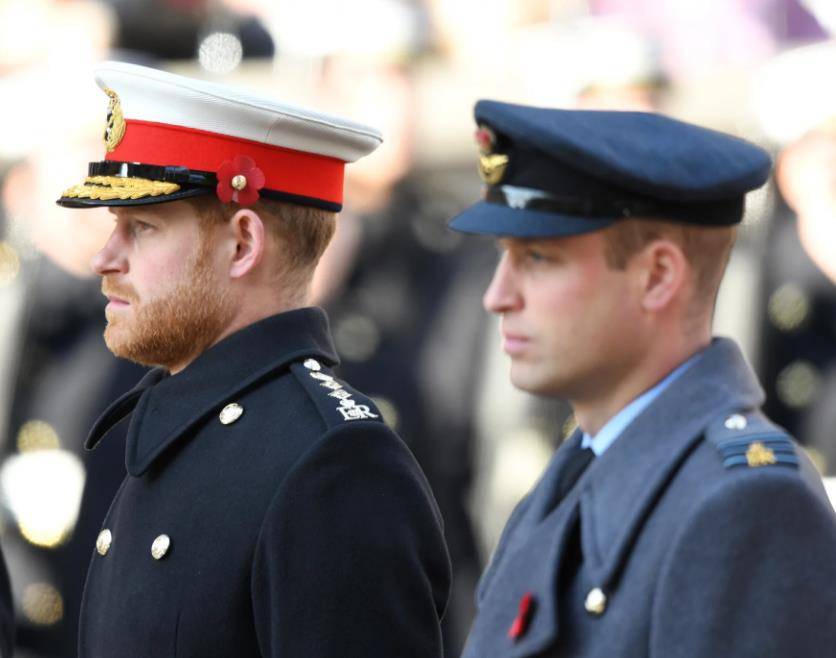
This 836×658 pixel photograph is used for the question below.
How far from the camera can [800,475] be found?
2.24 metres

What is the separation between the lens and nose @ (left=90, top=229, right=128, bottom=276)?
9.53ft

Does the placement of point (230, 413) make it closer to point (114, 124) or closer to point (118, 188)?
point (118, 188)

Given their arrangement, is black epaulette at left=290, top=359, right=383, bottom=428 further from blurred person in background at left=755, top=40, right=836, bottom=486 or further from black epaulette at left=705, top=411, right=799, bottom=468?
blurred person in background at left=755, top=40, right=836, bottom=486

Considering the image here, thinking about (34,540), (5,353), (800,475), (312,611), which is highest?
(800,475)

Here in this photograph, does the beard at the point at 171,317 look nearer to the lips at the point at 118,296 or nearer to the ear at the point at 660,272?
the lips at the point at 118,296

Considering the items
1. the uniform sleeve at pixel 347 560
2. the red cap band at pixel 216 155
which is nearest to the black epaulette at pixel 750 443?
the uniform sleeve at pixel 347 560

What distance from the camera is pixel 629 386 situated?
243 cm

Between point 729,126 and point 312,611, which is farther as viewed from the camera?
point 729,126

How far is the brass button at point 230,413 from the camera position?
2.90 metres

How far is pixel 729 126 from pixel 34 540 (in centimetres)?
238

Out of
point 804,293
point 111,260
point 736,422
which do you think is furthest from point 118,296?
point 804,293

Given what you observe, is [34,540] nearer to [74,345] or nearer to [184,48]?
[74,345]

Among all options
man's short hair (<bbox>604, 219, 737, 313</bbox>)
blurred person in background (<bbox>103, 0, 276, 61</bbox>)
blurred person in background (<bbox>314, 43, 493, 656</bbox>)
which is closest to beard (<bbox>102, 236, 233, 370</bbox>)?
man's short hair (<bbox>604, 219, 737, 313</bbox>)

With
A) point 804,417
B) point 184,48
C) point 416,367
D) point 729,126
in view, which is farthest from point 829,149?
point 184,48
